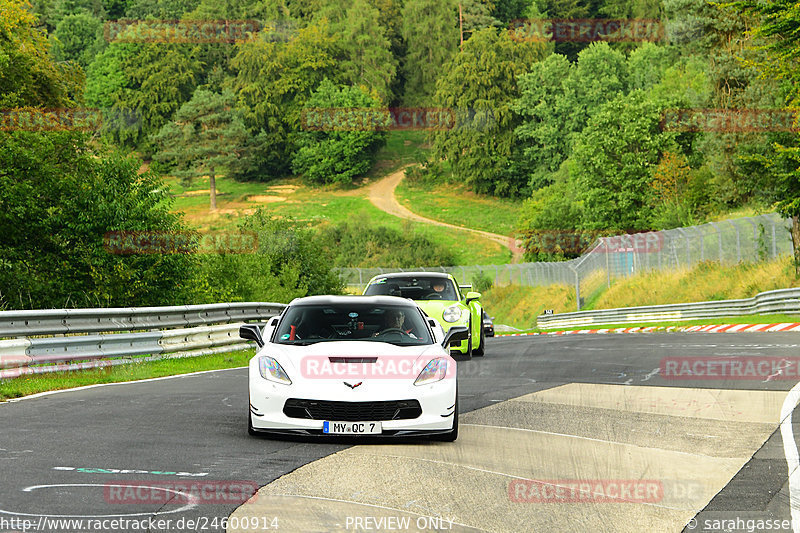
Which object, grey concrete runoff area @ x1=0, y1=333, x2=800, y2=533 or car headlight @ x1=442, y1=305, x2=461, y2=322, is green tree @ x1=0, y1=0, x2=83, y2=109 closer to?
car headlight @ x1=442, y1=305, x2=461, y2=322

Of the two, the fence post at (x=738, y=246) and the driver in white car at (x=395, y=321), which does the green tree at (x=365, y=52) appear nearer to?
the fence post at (x=738, y=246)

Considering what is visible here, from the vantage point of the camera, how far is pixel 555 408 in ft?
39.5

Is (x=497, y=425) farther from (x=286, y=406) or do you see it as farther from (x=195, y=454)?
(x=195, y=454)

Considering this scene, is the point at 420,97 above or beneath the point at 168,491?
beneath

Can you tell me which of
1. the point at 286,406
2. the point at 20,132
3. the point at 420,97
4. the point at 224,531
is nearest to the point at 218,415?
the point at 286,406

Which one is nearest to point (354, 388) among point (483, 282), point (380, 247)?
point (483, 282)

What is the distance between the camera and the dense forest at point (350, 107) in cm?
2948

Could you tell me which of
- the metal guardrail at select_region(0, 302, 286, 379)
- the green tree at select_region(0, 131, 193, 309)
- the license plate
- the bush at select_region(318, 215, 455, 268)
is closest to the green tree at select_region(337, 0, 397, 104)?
the bush at select_region(318, 215, 455, 268)

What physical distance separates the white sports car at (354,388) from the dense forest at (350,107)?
61.1ft

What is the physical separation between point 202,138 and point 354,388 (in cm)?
12602

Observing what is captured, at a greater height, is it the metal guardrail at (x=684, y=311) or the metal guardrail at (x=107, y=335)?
the metal guardrail at (x=107, y=335)

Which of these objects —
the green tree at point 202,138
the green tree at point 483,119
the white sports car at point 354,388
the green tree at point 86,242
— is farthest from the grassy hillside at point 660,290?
the green tree at point 202,138

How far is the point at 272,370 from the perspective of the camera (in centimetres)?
934

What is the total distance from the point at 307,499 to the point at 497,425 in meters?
4.19
